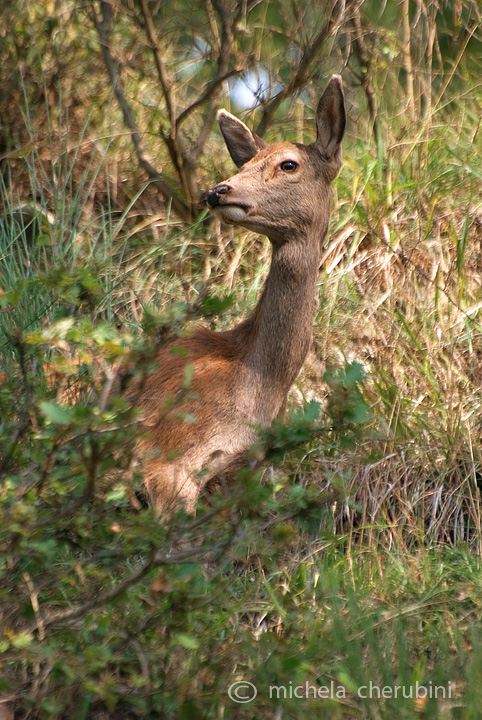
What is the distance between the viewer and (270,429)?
2766mm

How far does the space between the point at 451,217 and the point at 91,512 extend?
4103 millimetres

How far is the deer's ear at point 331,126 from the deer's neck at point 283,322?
17.7 inches

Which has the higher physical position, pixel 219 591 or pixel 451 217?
pixel 451 217

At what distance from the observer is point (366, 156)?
658 cm

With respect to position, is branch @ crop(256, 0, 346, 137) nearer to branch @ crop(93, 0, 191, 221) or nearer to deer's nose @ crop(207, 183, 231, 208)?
branch @ crop(93, 0, 191, 221)

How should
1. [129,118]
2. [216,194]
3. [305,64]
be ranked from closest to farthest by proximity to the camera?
1. [216,194]
2. [305,64]
3. [129,118]

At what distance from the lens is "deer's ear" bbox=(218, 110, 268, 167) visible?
5027mm

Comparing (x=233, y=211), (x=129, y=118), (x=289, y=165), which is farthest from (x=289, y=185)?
(x=129, y=118)

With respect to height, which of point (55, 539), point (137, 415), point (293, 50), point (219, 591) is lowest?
point (219, 591)

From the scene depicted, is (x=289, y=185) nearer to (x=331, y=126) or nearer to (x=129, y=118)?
(x=331, y=126)

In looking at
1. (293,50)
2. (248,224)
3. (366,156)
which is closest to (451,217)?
(366,156)

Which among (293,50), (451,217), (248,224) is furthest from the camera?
(293,50)

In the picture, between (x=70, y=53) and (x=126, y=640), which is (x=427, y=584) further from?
(x=70, y=53)

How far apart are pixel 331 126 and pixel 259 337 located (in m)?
1.11
